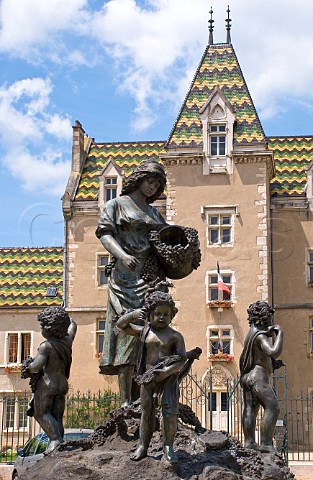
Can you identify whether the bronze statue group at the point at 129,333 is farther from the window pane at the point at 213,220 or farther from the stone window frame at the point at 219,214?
the window pane at the point at 213,220

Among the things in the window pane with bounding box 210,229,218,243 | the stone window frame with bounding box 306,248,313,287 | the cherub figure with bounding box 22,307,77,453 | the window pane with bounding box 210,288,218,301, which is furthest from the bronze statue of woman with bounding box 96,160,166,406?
the stone window frame with bounding box 306,248,313,287

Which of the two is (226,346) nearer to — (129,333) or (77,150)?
(77,150)

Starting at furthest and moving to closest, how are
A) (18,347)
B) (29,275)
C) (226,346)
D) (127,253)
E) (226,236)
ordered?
(29,275)
(18,347)
(226,236)
(226,346)
(127,253)

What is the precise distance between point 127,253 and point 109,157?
117 ft

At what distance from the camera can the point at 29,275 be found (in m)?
46.6

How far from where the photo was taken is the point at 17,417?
41219 millimetres

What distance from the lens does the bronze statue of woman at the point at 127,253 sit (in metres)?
9.64

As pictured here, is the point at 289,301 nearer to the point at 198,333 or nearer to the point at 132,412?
the point at 198,333

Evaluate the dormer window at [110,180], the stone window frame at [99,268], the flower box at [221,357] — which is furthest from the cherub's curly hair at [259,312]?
the dormer window at [110,180]

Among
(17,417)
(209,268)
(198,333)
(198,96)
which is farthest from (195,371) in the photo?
(198,96)

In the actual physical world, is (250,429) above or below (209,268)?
below

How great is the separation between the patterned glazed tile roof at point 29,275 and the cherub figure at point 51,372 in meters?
34.8

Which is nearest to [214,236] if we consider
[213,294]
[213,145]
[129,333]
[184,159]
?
[213,294]

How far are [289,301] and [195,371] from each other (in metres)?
5.96
